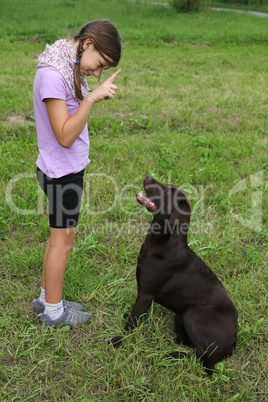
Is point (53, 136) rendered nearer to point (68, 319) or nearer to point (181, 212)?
point (181, 212)

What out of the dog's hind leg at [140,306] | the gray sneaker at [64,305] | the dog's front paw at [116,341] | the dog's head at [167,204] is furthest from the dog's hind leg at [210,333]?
the gray sneaker at [64,305]

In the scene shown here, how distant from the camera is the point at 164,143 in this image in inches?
197

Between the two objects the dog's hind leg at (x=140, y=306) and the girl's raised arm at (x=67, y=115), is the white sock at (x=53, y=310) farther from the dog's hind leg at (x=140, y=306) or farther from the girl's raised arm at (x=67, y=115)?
the girl's raised arm at (x=67, y=115)

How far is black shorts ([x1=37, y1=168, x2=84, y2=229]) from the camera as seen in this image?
2225mm

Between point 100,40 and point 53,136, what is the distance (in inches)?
23.0

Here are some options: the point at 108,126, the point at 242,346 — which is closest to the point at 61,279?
the point at 242,346

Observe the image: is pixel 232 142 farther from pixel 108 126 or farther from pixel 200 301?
pixel 200 301

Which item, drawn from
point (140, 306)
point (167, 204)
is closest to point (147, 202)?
point (167, 204)

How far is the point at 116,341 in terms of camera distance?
8.02 feet

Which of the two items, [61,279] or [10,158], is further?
[10,158]

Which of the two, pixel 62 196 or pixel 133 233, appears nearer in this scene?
pixel 62 196

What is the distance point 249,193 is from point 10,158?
285cm

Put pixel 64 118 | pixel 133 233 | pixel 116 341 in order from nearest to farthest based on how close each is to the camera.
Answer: pixel 64 118
pixel 116 341
pixel 133 233

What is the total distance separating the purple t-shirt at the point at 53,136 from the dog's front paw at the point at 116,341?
1.15 m
